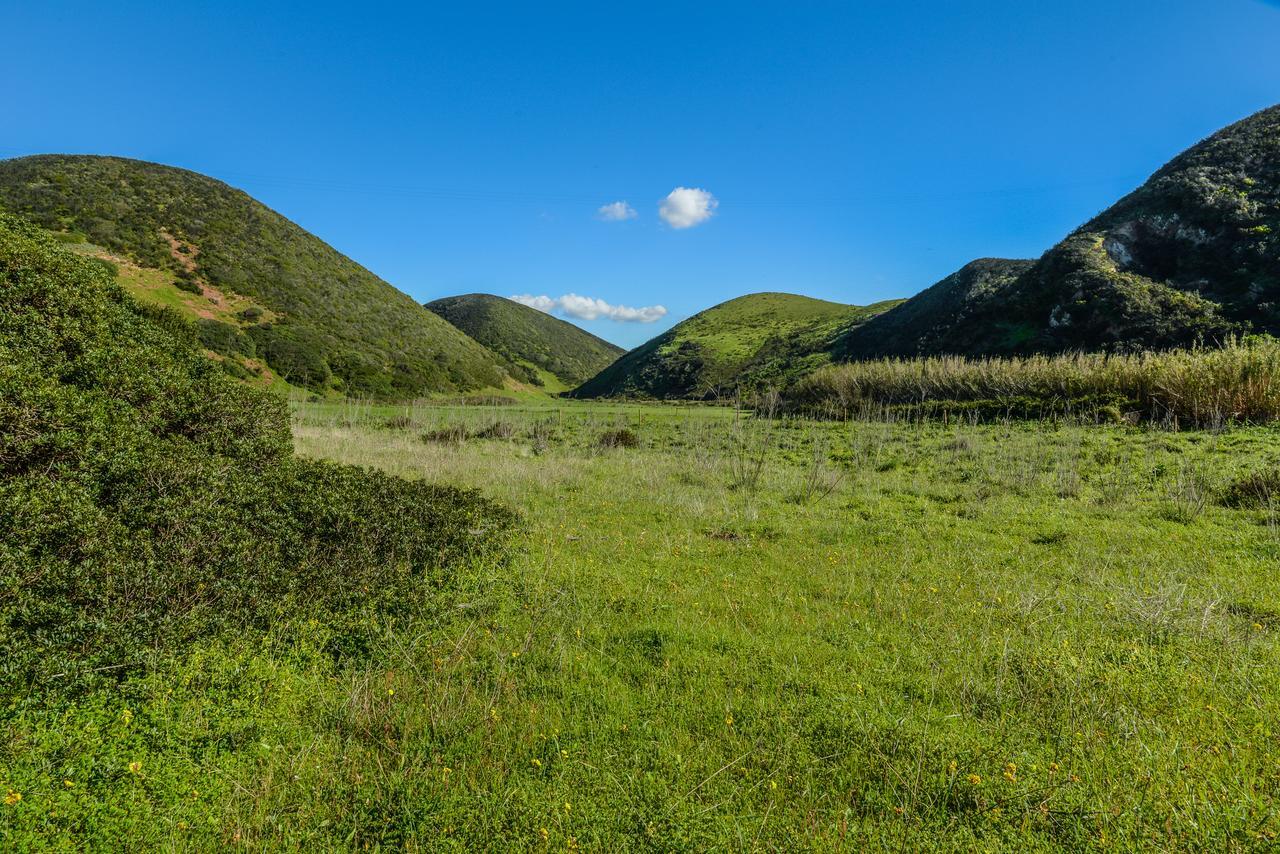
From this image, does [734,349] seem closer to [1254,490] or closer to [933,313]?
[933,313]

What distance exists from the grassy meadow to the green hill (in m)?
102

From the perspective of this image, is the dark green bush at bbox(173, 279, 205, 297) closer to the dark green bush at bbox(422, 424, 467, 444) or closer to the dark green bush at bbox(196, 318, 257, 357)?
the dark green bush at bbox(196, 318, 257, 357)

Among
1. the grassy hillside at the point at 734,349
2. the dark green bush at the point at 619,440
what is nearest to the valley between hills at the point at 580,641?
the dark green bush at the point at 619,440

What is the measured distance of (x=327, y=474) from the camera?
8.00 m

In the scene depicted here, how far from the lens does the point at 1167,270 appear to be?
43.3 m

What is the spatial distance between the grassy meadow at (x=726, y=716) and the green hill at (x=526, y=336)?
10189cm

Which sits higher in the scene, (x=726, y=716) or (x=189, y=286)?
(x=189, y=286)

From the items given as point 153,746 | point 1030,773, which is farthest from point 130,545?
point 1030,773

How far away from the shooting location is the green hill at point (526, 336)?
131625mm

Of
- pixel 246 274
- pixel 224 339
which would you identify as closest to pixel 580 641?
pixel 224 339

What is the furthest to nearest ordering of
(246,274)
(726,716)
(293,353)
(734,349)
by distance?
(734,349) → (246,274) → (293,353) → (726,716)

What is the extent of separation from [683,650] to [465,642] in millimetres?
2058

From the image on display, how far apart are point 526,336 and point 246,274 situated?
283ft

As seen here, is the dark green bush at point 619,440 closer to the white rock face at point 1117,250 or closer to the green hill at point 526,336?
the white rock face at point 1117,250
